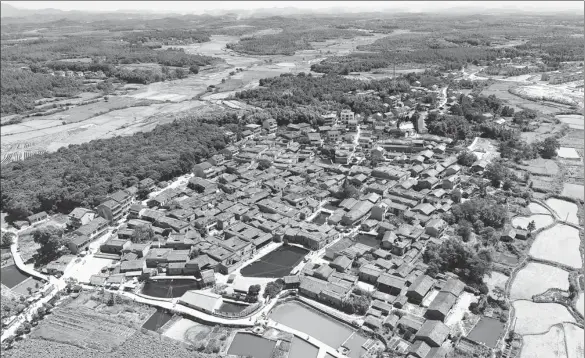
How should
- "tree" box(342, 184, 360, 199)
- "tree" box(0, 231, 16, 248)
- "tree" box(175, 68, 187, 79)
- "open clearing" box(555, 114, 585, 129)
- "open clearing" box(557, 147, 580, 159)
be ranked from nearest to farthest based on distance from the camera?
"tree" box(0, 231, 16, 248)
"tree" box(342, 184, 360, 199)
"open clearing" box(557, 147, 580, 159)
"open clearing" box(555, 114, 585, 129)
"tree" box(175, 68, 187, 79)

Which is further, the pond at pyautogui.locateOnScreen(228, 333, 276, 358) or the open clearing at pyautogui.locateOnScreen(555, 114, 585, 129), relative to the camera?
the open clearing at pyautogui.locateOnScreen(555, 114, 585, 129)

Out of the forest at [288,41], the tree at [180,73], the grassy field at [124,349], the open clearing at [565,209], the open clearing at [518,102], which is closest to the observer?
the grassy field at [124,349]

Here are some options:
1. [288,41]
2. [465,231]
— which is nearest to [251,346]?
[465,231]

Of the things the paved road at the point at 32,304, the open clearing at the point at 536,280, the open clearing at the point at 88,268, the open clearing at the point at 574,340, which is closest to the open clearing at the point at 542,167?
the open clearing at the point at 536,280

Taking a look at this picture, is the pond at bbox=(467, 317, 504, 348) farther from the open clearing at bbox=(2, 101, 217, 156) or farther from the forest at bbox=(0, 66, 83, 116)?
the forest at bbox=(0, 66, 83, 116)

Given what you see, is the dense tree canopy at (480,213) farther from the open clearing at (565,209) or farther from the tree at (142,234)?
the tree at (142,234)

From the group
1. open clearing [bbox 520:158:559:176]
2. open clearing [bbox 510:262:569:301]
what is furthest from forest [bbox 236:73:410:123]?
open clearing [bbox 510:262:569:301]

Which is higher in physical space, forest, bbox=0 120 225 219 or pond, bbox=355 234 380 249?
forest, bbox=0 120 225 219
